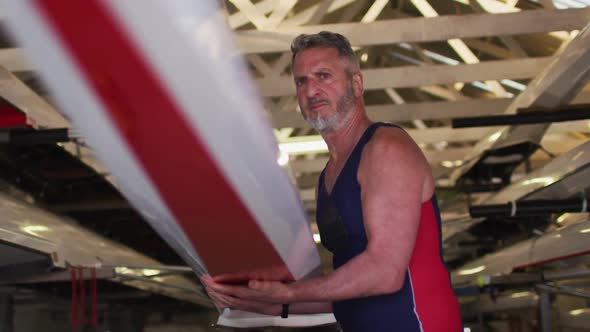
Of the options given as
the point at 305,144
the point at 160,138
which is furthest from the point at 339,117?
the point at 305,144

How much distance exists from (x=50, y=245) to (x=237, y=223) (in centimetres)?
186

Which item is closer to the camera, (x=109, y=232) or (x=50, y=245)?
(x=50, y=245)

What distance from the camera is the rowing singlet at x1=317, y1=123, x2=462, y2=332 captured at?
1489 millimetres

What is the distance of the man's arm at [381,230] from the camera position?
139cm

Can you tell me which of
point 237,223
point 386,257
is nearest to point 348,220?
point 386,257

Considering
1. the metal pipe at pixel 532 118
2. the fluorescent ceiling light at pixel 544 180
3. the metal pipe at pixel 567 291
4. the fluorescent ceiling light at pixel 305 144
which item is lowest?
the metal pipe at pixel 567 291

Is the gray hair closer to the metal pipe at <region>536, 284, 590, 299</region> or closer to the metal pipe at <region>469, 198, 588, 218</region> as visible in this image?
the metal pipe at <region>536, 284, 590, 299</region>

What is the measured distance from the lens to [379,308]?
4.96ft

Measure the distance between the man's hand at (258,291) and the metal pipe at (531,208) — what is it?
306 cm

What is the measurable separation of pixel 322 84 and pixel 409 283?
0.42 m

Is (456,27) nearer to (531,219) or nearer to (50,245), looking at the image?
(531,219)

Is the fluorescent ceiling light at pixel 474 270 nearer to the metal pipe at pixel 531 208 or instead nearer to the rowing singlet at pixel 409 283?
the metal pipe at pixel 531 208

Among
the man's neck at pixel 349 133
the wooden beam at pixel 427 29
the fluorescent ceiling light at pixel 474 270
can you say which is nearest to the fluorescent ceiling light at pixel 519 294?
the fluorescent ceiling light at pixel 474 270

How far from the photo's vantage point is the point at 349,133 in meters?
1.63
